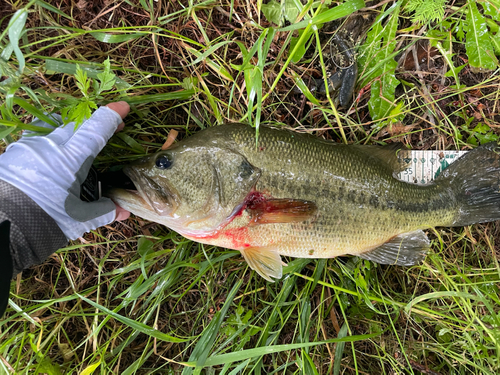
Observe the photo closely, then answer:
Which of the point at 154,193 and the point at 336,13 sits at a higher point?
the point at 336,13

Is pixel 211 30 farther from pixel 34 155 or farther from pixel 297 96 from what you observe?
pixel 34 155

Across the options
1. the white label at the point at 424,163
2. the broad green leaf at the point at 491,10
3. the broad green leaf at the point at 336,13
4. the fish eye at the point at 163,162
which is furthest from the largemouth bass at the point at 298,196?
the broad green leaf at the point at 491,10

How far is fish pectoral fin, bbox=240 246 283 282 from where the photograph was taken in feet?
7.73

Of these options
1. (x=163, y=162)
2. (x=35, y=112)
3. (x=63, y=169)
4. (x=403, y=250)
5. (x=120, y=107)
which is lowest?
(x=403, y=250)

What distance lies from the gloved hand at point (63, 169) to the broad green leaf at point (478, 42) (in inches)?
116

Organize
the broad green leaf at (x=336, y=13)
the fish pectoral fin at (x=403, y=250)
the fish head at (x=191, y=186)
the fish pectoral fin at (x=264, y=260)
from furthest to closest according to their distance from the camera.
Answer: the fish pectoral fin at (x=403, y=250) → the fish pectoral fin at (x=264, y=260) → the fish head at (x=191, y=186) → the broad green leaf at (x=336, y=13)

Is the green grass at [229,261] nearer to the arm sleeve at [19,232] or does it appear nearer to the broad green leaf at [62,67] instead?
the broad green leaf at [62,67]

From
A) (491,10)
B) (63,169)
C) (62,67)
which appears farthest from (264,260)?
(491,10)

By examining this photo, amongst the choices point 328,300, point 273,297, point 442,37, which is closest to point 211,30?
point 442,37

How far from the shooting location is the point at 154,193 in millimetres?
2051

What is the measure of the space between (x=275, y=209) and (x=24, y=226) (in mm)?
1647

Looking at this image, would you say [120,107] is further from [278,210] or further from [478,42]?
[478,42]

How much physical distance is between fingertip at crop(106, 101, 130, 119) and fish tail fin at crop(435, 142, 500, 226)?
8.61 ft

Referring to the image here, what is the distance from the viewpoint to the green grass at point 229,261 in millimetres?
2430
